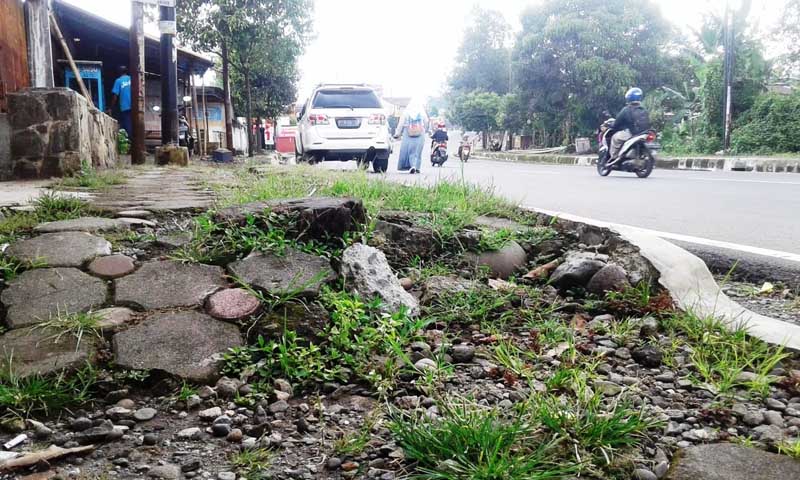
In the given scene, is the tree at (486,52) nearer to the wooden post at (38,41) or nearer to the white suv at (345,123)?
the white suv at (345,123)

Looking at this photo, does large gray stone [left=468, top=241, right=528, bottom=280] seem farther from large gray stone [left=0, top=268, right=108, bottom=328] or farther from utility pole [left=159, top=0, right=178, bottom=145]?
utility pole [left=159, top=0, right=178, bottom=145]

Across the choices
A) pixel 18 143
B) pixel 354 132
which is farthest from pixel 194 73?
pixel 18 143

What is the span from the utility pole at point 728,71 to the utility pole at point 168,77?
14.2 meters

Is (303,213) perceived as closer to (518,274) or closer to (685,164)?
(518,274)

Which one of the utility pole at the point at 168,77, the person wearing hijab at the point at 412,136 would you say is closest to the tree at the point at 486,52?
the person wearing hijab at the point at 412,136

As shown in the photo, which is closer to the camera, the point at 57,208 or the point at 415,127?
the point at 57,208

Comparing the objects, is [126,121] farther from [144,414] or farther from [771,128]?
[771,128]

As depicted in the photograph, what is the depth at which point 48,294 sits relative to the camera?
245cm

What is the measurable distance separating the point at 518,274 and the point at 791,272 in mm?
1466

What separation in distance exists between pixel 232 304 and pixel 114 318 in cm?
43

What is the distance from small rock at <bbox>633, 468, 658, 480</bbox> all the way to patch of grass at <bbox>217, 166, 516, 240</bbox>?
194 cm

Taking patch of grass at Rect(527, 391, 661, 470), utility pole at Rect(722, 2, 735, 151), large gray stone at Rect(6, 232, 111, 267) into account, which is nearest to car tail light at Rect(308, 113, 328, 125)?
large gray stone at Rect(6, 232, 111, 267)

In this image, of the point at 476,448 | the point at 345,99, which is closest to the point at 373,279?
the point at 476,448

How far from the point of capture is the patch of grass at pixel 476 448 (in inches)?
58.2
